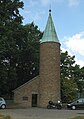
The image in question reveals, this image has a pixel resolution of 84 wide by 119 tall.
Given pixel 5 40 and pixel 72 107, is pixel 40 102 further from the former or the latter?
pixel 5 40

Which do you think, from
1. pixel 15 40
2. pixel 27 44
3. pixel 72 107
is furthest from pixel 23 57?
pixel 72 107

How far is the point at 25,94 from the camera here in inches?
2078

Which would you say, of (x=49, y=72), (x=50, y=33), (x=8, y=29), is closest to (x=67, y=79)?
(x=50, y=33)

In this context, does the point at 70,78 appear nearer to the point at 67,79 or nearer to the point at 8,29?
the point at 67,79

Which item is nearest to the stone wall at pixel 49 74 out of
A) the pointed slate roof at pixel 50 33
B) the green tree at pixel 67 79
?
the pointed slate roof at pixel 50 33

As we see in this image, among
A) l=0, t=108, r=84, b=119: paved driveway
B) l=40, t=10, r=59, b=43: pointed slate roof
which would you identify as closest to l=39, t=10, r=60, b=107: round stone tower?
l=40, t=10, r=59, b=43: pointed slate roof

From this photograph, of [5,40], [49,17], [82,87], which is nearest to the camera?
[5,40]

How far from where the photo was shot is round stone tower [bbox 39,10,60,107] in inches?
1993

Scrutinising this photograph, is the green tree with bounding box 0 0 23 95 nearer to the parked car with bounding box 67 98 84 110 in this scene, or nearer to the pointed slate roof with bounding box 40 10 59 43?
the pointed slate roof with bounding box 40 10 59 43

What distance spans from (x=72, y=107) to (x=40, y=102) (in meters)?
6.81

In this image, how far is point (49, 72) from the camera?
51.1 meters

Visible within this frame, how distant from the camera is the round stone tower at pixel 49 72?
50.6 m

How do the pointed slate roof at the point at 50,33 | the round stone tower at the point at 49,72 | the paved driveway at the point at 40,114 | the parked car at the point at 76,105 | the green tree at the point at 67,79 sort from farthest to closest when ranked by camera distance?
the green tree at the point at 67,79 < the pointed slate roof at the point at 50,33 < the round stone tower at the point at 49,72 < the parked car at the point at 76,105 < the paved driveway at the point at 40,114

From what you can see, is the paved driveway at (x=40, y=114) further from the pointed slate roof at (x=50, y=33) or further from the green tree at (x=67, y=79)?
the green tree at (x=67, y=79)
